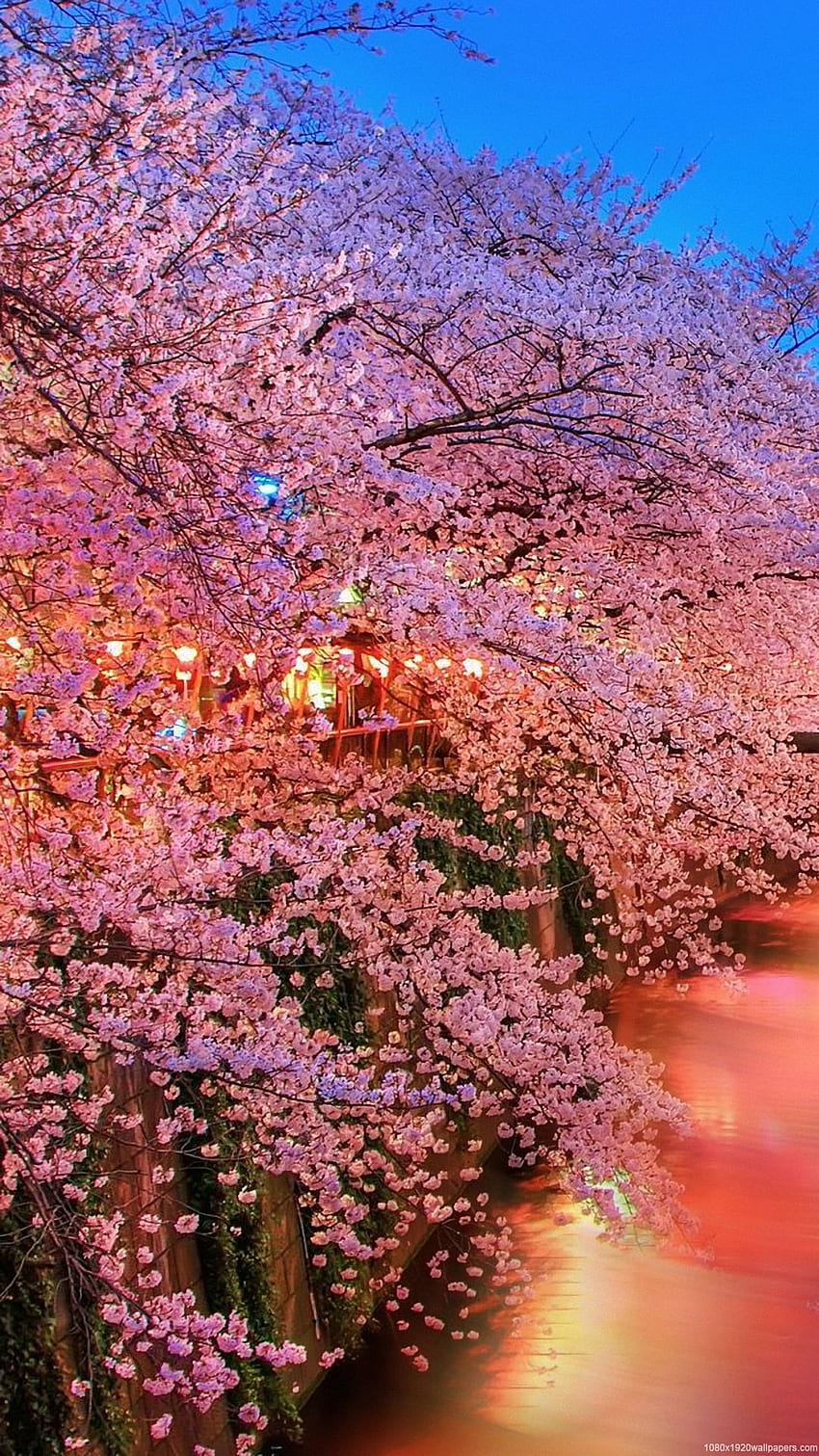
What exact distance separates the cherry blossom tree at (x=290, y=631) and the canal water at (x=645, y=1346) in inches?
22.3

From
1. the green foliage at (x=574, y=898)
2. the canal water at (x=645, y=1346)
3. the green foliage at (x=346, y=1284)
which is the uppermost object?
A: the green foliage at (x=574, y=898)

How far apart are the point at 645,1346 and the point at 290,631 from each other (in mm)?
6033

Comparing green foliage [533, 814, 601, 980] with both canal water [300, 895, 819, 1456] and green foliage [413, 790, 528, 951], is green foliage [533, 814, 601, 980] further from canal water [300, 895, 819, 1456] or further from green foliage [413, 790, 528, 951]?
canal water [300, 895, 819, 1456]

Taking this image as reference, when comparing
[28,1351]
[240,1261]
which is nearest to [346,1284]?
[240,1261]

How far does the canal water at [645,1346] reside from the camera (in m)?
7.39

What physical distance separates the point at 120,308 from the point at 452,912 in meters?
5.90

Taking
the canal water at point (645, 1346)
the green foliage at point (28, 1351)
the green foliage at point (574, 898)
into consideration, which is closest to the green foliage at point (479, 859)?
the green foliage at point (574, 898)

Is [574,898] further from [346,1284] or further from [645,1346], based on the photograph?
[346,1284]

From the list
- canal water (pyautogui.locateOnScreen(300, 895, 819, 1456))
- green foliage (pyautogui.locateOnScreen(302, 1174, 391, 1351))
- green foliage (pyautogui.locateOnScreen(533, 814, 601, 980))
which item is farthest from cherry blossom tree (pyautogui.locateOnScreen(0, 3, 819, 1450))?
green foliage (pyautogui.locateOnScreen(533, 814, 601, 980))

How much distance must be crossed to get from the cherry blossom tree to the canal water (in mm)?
565

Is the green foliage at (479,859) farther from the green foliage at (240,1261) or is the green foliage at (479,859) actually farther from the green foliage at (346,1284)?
the green foliage at (240,1261)

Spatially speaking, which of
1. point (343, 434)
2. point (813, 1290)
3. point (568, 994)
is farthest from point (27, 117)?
point (813, 1290)

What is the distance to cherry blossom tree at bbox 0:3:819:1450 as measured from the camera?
14.4 feet

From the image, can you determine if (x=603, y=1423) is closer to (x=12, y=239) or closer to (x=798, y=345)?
(x=12, y=239)
